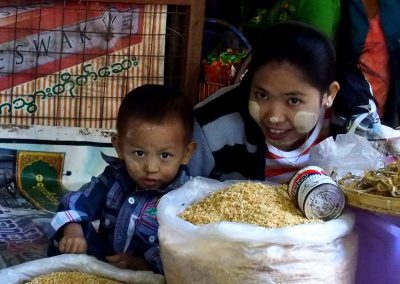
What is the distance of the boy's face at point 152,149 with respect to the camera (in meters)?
1.59

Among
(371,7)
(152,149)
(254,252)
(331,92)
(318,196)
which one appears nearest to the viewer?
(254,252)

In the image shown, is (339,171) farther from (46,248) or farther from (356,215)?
(46,248)

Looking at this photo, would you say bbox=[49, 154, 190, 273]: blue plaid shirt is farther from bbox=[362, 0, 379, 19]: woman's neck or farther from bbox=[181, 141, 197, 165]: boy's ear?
bbox=[362, 0, 379, 19]: woman's neck

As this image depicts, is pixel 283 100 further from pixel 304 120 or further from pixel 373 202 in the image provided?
pixel 373 202

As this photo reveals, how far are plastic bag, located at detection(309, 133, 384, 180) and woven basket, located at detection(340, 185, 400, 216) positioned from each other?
0.18 meters

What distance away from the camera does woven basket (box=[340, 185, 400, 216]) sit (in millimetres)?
1292

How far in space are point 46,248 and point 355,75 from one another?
0.96m

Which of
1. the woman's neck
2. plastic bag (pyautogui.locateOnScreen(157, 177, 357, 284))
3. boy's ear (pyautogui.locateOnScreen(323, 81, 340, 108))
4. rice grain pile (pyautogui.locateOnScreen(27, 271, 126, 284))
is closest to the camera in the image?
plastic bag (pyautogui.locateOnScreen(157, 177, 357, 284))

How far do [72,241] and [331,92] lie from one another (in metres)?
0.73

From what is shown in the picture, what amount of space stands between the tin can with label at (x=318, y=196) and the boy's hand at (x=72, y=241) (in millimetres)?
517

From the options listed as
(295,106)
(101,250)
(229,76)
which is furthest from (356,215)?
(229,76)

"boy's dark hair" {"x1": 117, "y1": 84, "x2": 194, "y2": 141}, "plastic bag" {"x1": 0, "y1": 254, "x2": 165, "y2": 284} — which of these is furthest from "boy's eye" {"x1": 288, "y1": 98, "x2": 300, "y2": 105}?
"plastic bag" {"x1": 0, "y1": 254, "x2": 165, "y2": 284}

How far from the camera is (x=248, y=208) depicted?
1326mm

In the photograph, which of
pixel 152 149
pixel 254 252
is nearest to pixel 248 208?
pixel 254 252
